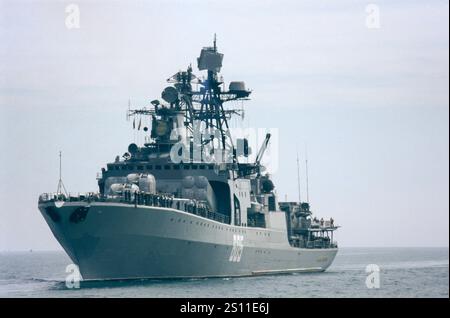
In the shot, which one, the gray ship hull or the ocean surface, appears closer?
the ocean surface

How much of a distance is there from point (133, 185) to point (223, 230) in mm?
7655

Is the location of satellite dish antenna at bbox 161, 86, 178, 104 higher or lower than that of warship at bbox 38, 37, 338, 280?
higher

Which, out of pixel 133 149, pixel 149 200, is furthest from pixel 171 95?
pixel 149 200

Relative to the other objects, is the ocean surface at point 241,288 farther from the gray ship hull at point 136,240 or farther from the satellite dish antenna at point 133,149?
the satellite dish antenna at point 133,149

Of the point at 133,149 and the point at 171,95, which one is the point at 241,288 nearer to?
the point at 133,149

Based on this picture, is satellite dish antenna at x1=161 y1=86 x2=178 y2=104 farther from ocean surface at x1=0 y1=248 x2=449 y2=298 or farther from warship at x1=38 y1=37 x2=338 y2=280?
ocean surface at x1=0 y1=248 x2=449 y2=298

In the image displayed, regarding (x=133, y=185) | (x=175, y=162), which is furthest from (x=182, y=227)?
(x=175, y=162)

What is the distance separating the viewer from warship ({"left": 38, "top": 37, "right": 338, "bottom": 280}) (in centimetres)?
4881

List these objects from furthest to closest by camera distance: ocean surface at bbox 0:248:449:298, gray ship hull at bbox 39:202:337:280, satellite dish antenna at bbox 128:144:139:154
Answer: satellite dish antenna at bbox 128:144:139:154, gray ship hull at bbox 39:202:337:280, ocean surface at bbox 0:248:449:298

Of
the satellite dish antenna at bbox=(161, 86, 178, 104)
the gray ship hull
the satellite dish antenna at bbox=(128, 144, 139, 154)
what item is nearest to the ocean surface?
the gray ship hull

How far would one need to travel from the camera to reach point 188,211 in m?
53.0

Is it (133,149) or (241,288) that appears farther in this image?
(133,149)

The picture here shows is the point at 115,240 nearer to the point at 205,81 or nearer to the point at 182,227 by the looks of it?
the point at 182,227

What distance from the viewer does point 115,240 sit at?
4844cm
